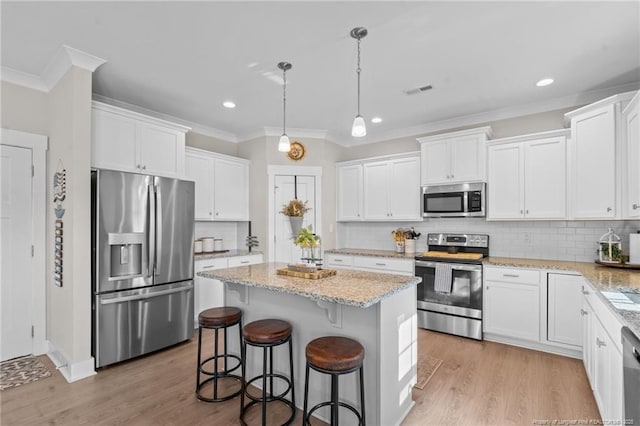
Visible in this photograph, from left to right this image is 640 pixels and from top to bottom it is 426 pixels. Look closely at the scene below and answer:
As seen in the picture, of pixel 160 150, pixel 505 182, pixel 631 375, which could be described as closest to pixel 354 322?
pixel 631 375

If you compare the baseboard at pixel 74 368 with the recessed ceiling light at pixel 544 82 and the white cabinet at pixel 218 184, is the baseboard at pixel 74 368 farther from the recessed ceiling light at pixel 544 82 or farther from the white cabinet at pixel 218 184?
the recessed ceiling light at pixel 544 82

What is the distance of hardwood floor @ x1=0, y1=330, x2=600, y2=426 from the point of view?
217 cm

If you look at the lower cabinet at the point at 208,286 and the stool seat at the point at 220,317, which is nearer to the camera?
the stool seat at the point at 220,317

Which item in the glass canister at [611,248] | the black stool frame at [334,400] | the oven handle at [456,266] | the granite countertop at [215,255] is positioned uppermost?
the glass canister at [611,248]

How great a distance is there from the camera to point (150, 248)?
3.17m

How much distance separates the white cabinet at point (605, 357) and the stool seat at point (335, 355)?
4.35ft

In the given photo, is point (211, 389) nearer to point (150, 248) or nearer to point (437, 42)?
point (150, 248)

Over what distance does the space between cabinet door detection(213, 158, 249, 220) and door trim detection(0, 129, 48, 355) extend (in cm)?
189

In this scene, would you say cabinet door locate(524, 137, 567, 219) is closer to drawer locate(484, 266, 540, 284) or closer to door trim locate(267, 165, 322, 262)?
drawer locate(484, 266, 540, 284)

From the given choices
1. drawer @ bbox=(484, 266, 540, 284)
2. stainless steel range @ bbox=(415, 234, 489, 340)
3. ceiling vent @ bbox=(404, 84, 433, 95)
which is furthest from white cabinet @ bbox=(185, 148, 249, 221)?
drawer @ bbox=(484, 266, 540, 284)

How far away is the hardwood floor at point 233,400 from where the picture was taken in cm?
217

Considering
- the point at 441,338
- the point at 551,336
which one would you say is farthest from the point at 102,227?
the point at 551,336

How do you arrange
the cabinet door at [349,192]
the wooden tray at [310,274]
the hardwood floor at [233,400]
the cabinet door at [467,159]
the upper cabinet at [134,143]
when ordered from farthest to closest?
the cabinet door at [349,192] < the cabinet door at [467,159] < the upper cabinet at [134,143] < the wooden tray at [310,274] < the hardwood floor at [233,400]

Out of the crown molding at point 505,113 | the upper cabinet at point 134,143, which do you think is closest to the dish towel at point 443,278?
the crown molding at point 505,113
